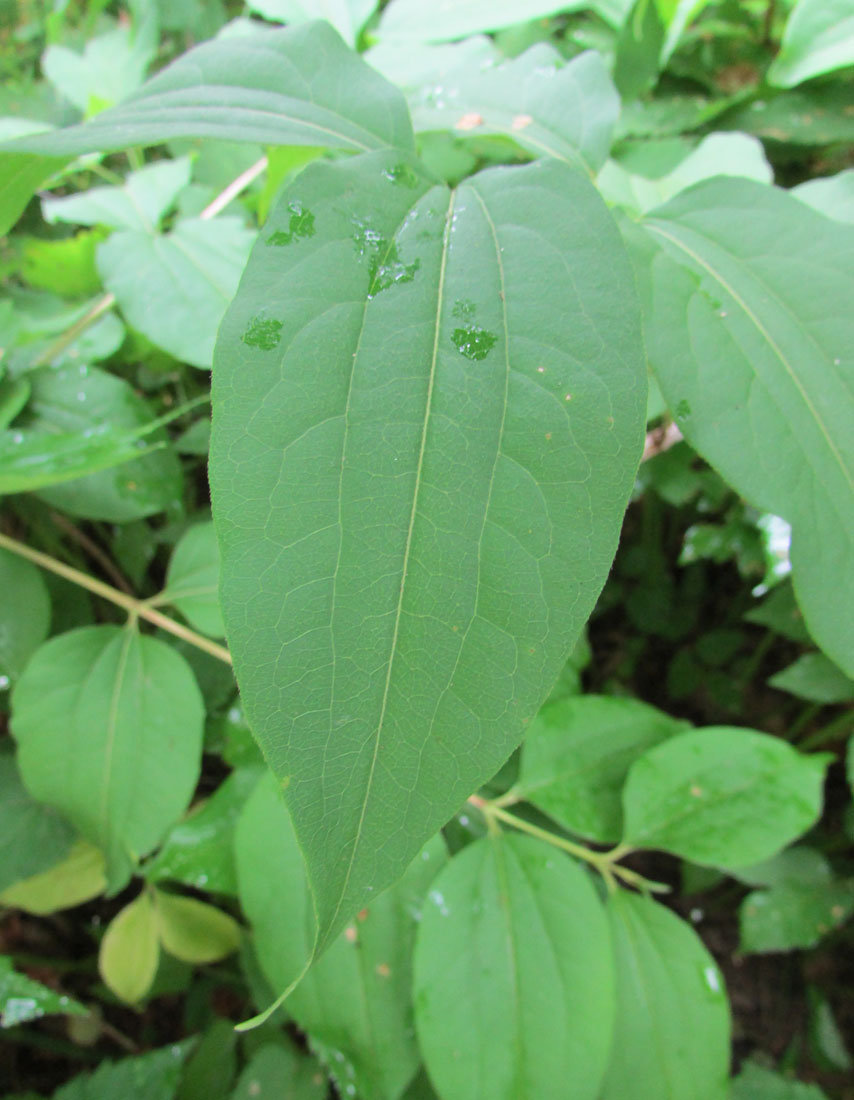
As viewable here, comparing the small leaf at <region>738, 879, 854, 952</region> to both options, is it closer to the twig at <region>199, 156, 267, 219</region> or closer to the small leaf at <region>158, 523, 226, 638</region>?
the small leaf at <region>158, 523, 226, 638</region>

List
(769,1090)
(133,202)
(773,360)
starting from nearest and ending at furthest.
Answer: (773,360) → (133,202) → (769,1090)

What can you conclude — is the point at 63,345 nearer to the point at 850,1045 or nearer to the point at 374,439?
the point at 374,439

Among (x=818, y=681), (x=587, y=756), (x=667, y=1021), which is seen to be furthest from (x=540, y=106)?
(x=667, y=1021)

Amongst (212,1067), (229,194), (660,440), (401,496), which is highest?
(229,194)

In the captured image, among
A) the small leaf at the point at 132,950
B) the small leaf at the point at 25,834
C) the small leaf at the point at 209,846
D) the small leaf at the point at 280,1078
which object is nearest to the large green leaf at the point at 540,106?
the small leaf at the point at 209,846

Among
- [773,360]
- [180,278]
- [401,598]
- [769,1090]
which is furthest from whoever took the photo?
[769,1090]

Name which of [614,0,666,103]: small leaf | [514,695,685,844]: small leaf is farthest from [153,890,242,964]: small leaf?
[614,0,666,103]: small leaf

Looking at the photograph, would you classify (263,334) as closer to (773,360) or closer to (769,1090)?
A: (773,360)
